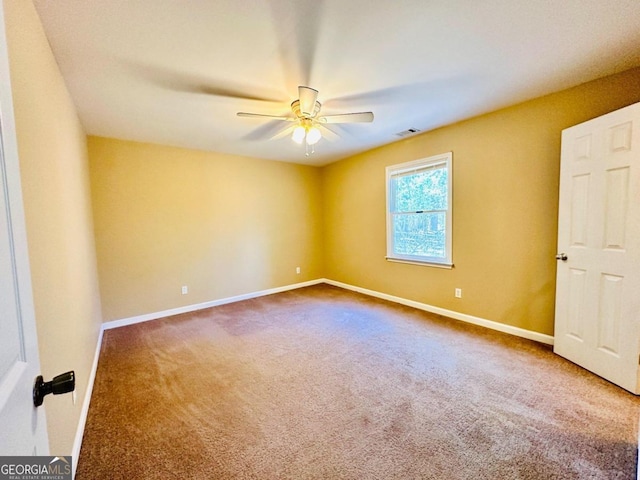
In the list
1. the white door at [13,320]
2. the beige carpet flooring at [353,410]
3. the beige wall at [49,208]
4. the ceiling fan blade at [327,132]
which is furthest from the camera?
the ceiling fan blade at [327,132]

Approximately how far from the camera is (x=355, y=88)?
7.85 feet

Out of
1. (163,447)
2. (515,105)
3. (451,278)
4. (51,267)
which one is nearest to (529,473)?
(163,447)

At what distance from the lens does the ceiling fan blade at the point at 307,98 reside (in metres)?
2.02

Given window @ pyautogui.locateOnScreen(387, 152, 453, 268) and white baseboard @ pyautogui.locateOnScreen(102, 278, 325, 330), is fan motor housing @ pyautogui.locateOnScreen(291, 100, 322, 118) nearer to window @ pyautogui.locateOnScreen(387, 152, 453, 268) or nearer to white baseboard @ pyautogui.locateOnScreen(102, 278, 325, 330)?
window @ pyautogui.locateOnScreen(387, 152, 453, 268)

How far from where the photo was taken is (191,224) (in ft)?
13.4

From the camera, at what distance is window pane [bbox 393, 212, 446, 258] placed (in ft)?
12.0

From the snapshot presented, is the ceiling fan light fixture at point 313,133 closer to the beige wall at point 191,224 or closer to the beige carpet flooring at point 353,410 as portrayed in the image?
A: the beige carpet flooring at point 353,410

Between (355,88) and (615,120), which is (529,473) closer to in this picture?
(615,120)

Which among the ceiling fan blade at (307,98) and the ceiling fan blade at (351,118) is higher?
the ceiling fan blade at (307,98)

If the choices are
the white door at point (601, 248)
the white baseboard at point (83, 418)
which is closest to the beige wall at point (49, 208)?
the white baseboard at point (83, 418)

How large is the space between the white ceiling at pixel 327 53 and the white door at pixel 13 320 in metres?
1.31

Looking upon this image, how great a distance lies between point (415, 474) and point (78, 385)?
2.16m

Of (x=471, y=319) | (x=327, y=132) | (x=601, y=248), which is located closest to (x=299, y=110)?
(x=327, y=132)

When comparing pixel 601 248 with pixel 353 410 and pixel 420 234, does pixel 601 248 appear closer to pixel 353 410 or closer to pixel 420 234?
pixel 420 234
